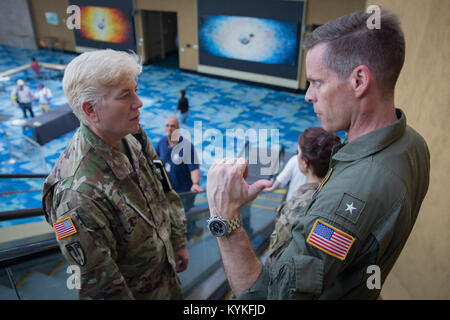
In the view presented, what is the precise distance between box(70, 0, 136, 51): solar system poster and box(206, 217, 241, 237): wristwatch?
53.0 feet

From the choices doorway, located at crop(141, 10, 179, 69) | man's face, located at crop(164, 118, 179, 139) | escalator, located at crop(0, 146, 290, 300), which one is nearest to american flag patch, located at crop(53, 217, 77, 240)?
escalator, located at crop(0, 146, 290, 300)

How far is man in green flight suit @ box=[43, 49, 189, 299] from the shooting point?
5.04 feet

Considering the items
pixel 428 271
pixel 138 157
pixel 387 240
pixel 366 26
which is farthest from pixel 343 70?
pixel 428 271

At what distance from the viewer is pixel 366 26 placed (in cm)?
121

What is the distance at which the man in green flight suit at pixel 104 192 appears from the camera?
1536mm

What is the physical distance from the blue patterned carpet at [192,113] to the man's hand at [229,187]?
631 cm

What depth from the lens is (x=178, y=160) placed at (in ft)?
12.5

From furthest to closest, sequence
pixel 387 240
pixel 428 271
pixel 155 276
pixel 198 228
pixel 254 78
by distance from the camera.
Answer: pixel 254 78, pixel 198 228, pixel 428 271, pixel 155 276, pixel 387 240

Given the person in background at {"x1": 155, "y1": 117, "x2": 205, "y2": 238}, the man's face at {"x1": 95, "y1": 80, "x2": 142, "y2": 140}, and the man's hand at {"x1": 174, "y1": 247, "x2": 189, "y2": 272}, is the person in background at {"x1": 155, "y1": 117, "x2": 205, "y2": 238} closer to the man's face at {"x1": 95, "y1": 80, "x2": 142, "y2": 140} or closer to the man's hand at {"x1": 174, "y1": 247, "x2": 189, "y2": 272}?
the man's hand at {"x1": 174, "y1": 247, "x2": 189, "y2": 272}

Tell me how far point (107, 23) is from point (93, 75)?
1669 centimetres

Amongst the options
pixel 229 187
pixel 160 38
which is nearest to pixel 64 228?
pixel 229 187

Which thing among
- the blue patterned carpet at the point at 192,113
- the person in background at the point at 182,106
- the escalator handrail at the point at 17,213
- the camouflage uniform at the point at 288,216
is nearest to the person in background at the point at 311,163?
the camouflage uniform at the point at 288,216
